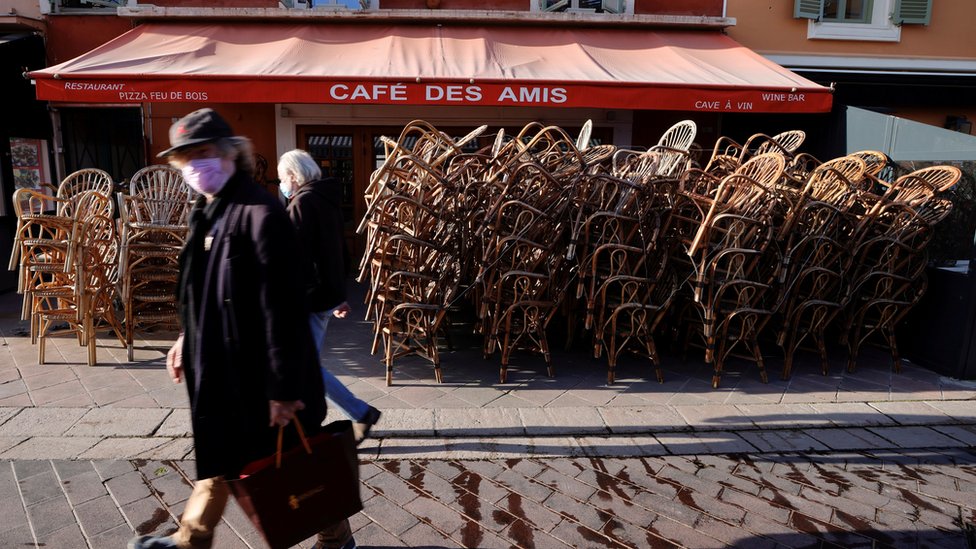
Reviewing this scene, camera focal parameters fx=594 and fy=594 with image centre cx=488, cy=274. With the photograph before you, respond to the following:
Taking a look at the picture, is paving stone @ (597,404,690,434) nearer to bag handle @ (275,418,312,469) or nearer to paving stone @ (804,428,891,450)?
paving stone @ (804,428,891,450)

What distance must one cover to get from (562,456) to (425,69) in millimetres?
4617

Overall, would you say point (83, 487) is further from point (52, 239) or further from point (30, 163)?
point (30, 163)

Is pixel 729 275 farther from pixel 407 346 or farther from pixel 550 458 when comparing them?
pixel 407 346

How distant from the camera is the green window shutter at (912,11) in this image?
8.38 meters

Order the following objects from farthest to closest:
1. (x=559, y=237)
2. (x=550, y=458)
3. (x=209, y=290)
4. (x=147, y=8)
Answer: (x=147, y=8)
(x=559, y=237)
(x=550, y=458)
(x=209, y=290)

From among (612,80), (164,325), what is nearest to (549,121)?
(612,80)

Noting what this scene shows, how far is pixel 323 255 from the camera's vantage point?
3135 millimetres

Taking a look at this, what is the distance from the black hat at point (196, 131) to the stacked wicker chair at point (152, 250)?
2989mm

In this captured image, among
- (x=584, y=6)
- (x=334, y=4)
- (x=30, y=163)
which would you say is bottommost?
(x=30, y=163)

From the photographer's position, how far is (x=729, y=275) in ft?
14.1

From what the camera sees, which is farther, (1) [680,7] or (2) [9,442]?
(1) [680,7]

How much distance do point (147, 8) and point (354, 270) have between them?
4.30 metres

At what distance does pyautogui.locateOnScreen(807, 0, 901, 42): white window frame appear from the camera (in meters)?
8.41

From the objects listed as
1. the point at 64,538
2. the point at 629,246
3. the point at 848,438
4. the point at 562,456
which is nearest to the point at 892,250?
the point at 848,438
